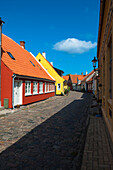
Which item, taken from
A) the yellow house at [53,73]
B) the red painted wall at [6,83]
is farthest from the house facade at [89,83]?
the red painted wall at [6,83]

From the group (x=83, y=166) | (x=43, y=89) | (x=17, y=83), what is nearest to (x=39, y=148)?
(x=83, y=166)

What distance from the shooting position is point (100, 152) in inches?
153

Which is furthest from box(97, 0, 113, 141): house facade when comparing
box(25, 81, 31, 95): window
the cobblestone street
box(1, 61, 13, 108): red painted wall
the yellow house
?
the yellow house

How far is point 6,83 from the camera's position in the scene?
11148 millimetres

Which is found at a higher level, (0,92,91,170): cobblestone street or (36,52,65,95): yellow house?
(36,52,65,95): yellow house

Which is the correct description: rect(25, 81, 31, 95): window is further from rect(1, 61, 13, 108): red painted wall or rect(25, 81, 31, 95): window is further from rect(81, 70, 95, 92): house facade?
rect(81, 70, 95, 92): house facade

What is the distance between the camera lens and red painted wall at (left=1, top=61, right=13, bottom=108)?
36.2ft

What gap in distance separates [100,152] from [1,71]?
9622 mm

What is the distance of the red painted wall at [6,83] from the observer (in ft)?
36.2

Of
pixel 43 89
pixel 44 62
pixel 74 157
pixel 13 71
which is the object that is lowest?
pixel 74 157

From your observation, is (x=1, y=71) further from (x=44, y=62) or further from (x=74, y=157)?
(x=44, y=62)

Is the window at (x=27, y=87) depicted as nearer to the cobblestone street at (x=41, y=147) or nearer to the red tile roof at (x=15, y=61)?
the red tile roof at (x=15, y=61)

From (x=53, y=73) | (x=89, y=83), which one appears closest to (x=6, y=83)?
(x=53, y=73)

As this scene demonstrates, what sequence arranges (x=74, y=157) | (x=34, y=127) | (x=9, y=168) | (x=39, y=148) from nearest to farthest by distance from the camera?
(x=9, y=168) < (x=74, y=157) < (x=39, y=148) < (x=34, y=127)
